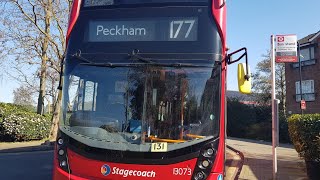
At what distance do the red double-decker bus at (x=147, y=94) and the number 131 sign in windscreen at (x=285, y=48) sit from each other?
322 cm

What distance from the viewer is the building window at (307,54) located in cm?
3581

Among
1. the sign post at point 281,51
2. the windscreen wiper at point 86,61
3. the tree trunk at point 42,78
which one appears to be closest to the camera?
the windscreen wiper at point 86,61

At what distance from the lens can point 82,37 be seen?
6.21 meters

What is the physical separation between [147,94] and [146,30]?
3.46ft

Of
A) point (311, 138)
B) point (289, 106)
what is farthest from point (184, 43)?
point (289, 106)

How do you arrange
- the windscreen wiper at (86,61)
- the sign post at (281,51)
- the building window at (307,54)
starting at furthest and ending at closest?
the building window at (307,54) < the sign post at (281,51) < the windscreen wiper at (86,61)

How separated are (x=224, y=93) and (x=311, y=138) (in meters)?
4.16

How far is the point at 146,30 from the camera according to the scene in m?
6.05

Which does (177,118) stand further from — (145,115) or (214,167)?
(214,167)

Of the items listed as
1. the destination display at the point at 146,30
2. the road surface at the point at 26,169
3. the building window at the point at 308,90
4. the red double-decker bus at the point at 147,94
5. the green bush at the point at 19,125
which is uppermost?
the building window at the point at 308,90

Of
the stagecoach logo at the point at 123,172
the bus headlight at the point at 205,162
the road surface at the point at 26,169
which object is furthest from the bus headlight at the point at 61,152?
the road surface at the point at 26,169

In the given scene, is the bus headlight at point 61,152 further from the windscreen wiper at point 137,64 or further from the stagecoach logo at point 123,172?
the windscreen wiper at point 137,64

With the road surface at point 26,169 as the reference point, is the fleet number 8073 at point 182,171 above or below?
above

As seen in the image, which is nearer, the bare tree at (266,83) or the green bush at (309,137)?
the green bush at (309,137)
